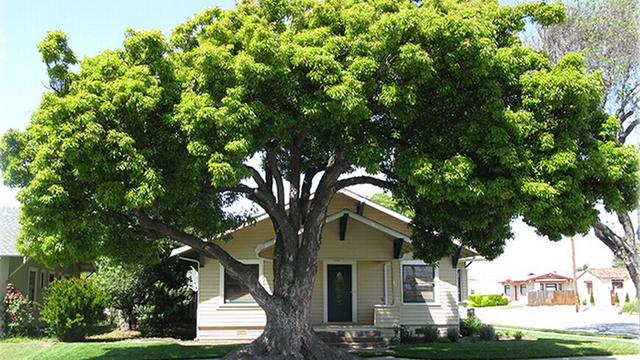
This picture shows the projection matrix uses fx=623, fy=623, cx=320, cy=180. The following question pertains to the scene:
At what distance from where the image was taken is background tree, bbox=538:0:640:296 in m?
24.3

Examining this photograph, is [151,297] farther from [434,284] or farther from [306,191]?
[434,284]

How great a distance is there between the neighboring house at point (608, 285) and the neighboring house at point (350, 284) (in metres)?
47.5

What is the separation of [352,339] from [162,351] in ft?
20.4

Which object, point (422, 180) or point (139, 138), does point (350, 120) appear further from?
point (139, 138)

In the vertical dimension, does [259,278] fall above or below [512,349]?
above

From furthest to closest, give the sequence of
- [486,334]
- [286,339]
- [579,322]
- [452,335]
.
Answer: [579,322]
[486,334]
[452,335]
[286,339]

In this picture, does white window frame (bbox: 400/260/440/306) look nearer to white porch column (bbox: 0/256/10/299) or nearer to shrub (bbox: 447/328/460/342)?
shrub (bbox: 447/328/460/342)

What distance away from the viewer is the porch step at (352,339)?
20.8 m

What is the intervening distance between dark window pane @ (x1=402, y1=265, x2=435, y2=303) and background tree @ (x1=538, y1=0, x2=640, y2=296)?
283 inches

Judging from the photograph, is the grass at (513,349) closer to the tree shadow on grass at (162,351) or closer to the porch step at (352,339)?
the porch step at (352,339)

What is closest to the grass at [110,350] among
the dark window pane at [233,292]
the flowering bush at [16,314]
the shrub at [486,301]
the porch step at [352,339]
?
the flowering bush at [16,314]

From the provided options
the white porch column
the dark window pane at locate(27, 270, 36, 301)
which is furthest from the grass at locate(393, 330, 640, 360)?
the dark window pane at locate(27, 270, 36, 301)

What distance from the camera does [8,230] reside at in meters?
25.1

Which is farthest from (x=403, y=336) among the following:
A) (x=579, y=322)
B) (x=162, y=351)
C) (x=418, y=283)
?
(x=579, y=322)
